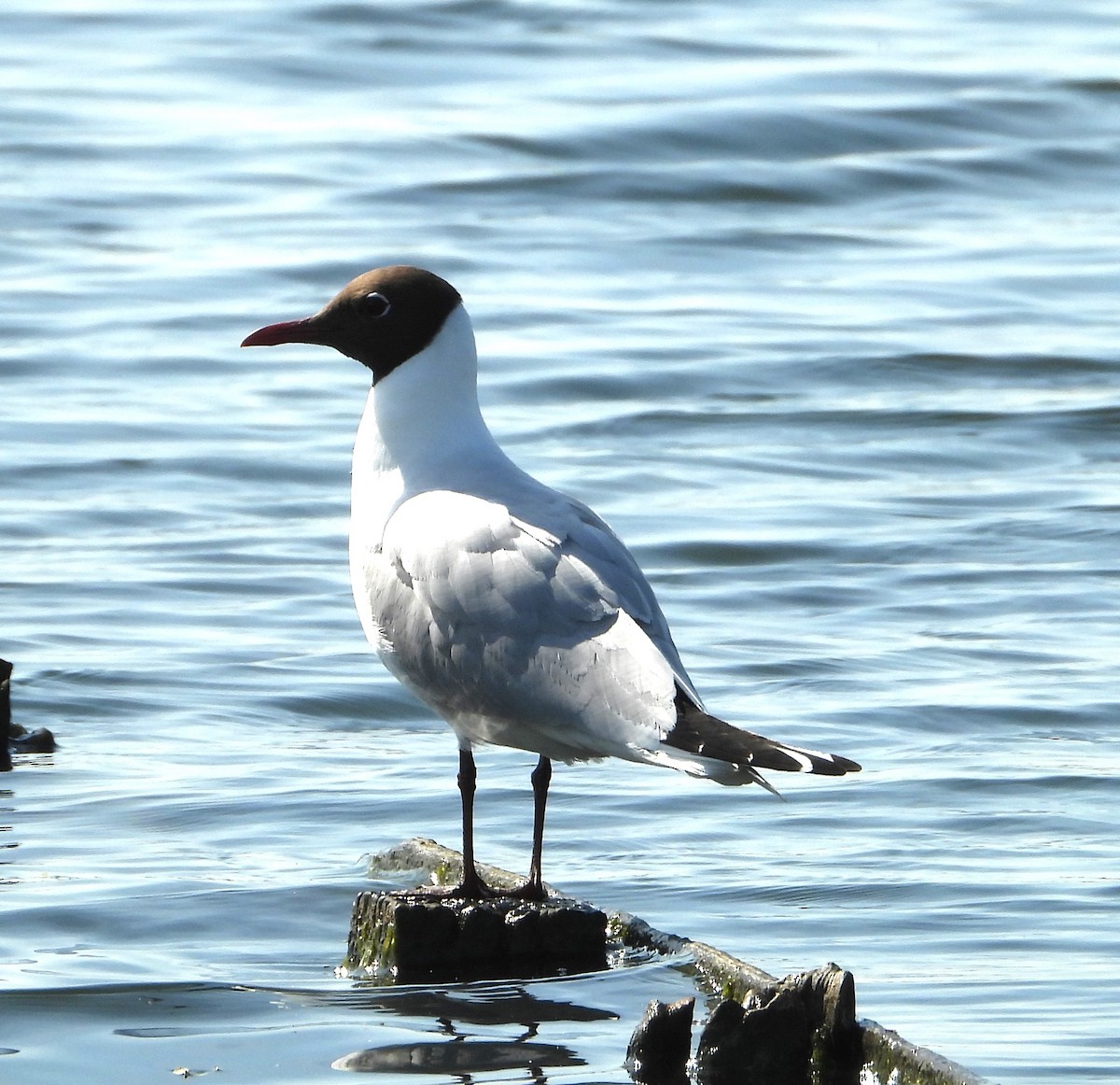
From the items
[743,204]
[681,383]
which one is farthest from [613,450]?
[743,204]

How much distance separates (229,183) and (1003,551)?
10.1 meters

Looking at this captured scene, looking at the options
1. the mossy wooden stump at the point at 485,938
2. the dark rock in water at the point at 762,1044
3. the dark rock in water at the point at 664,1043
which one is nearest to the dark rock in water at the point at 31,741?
the mossy wooden stump at the point at 485,938

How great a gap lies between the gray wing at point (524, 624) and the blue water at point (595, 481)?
0.66 meters

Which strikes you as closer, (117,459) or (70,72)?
(117,459)

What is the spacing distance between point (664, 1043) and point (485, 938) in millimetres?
897

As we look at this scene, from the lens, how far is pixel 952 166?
21.5 meters

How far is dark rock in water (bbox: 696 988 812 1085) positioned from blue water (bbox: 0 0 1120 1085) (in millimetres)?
408

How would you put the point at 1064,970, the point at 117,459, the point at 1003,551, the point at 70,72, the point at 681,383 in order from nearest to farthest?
the point at 1064,970 → the point at 1003,551 → the point at 117,459 → the point at 681,383 → the point at 70,72

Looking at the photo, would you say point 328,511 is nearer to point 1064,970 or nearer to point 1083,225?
point 1064,970

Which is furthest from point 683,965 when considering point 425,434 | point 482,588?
point 425,434

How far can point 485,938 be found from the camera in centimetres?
583

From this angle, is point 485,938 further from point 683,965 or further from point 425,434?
point 425,434

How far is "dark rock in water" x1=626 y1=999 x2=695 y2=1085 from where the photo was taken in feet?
16.3

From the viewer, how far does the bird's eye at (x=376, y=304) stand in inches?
266
